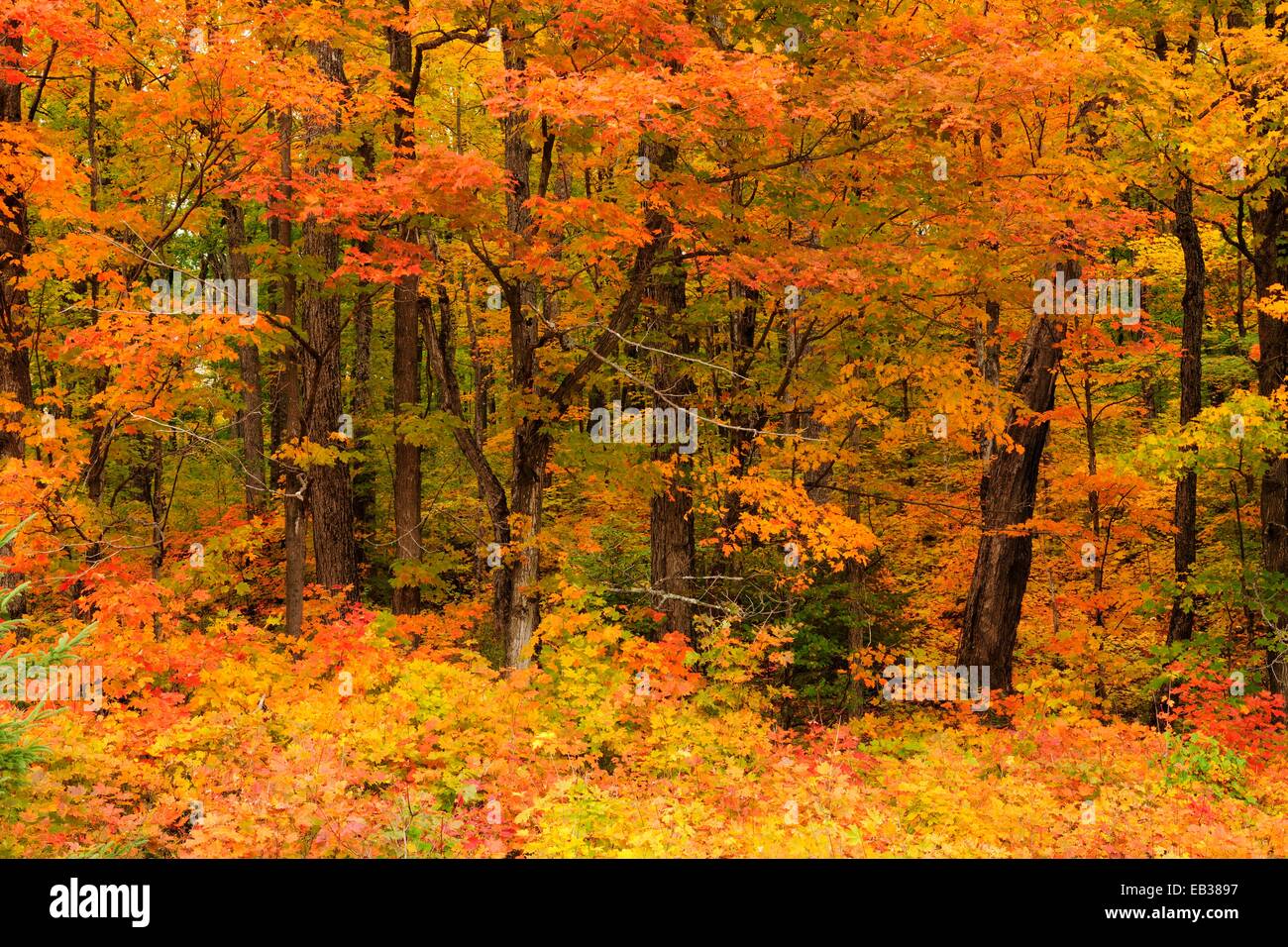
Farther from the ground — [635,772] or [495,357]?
[495,357]

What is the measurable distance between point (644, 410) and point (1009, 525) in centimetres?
600

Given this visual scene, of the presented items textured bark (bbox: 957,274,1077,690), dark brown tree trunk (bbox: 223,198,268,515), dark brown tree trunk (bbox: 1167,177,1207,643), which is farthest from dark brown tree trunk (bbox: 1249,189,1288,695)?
dark brown tree trunk (bbox: 223,198,268,515)

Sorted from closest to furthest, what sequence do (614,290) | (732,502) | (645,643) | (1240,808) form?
(1240,808) → (645,643) → (614,290) → (732,502)

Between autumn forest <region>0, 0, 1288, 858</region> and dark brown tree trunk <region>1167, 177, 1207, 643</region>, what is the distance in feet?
0.25

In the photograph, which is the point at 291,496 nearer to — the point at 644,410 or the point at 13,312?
the point at 13,312

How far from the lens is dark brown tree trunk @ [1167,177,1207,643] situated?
47.5 ft

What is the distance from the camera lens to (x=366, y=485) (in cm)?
2253

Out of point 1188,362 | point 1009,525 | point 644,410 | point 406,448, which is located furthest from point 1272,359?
point 406,448

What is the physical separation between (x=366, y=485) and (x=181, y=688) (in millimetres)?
13388

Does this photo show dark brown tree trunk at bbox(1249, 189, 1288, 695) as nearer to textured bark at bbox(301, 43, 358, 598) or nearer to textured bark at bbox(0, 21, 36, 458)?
textured bark at bbox(301, 43, 358, 598)

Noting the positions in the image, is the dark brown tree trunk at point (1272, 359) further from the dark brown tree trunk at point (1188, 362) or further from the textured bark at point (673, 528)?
the textured bark at point (673, 528)

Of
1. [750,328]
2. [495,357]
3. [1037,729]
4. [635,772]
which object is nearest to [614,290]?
[750,328]

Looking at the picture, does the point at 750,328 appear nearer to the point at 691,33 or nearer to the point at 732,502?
the point at 732,502

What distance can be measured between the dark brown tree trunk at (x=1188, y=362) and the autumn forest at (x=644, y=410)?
8 centimetres
